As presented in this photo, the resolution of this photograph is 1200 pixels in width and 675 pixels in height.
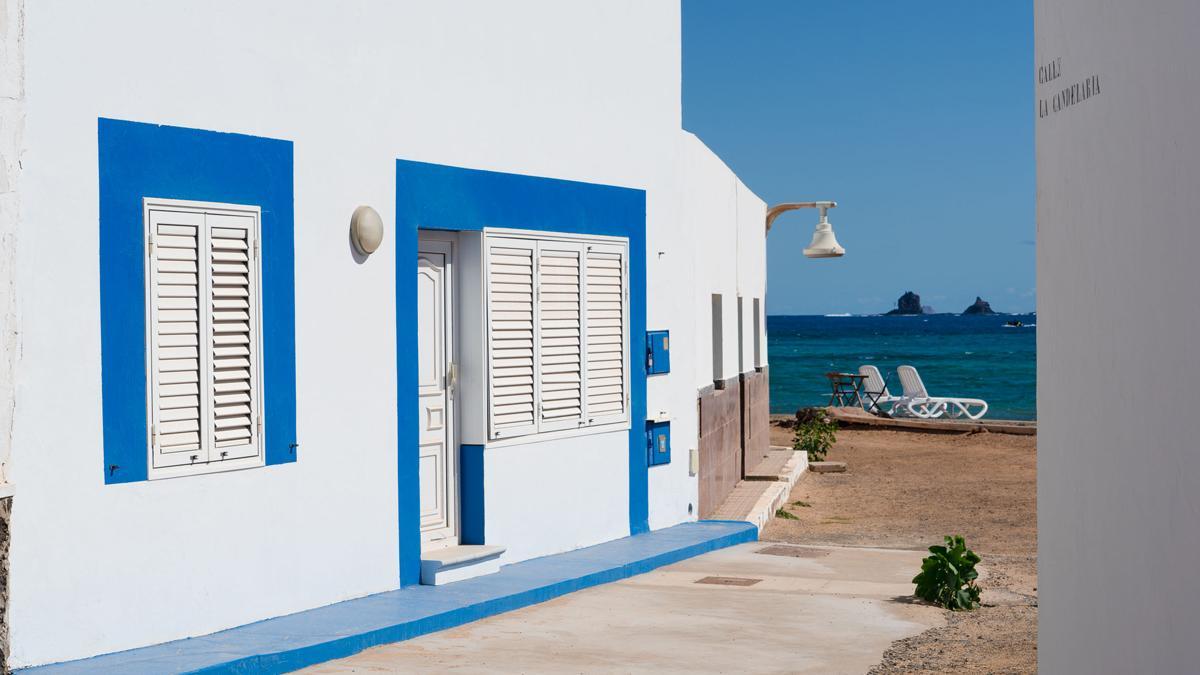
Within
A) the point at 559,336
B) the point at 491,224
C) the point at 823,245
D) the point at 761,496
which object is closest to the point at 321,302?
the point at 491,224

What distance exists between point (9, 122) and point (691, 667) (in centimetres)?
391

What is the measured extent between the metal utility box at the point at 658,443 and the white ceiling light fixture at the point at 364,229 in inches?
144

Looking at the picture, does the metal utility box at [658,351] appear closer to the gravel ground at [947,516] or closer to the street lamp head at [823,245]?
the gravel ground at [947,516]

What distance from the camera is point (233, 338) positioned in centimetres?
708

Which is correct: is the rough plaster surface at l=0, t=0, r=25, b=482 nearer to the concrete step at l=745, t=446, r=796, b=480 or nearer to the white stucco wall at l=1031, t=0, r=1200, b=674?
the white stucco wall at l=1031, t=0, r=1200, b=674

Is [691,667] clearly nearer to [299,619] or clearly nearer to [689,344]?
[299,619]

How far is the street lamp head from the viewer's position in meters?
19.0

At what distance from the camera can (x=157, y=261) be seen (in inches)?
261

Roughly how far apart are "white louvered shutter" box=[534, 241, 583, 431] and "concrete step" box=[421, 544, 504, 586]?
40.8 inches

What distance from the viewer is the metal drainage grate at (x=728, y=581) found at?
9.36 m

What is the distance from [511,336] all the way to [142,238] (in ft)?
10.4

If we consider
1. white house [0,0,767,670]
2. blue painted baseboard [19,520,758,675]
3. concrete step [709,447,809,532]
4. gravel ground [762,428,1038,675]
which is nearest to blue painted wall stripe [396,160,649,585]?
white house [0,0,767,670]

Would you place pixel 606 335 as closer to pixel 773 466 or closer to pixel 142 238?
pixel 142 238

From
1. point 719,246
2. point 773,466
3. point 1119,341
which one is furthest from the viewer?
point 773,466
